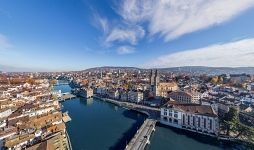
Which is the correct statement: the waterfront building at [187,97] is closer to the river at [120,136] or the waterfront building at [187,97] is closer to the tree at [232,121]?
the river at [120,136]

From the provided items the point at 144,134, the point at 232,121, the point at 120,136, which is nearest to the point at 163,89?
the point at 232,121

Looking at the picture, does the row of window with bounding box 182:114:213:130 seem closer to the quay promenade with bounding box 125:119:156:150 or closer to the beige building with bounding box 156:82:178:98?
the quay promenade with bounding box 125:119:156:150

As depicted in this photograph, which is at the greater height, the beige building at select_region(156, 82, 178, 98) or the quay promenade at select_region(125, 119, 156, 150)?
the beige building at select_region(156, 82, 178, 98)

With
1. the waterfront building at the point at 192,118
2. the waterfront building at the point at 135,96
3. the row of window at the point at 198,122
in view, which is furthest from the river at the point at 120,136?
the waterfront building at the point at 135,96

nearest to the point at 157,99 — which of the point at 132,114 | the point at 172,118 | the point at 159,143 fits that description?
the point at 132,114

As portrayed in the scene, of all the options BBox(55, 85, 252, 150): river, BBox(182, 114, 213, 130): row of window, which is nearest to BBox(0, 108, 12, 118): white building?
BBox(55, 85, 252, 150): river

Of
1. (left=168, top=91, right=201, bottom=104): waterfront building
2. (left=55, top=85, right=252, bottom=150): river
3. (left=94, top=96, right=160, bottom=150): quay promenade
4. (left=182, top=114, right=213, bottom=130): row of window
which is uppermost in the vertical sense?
(left=168, top=91, right=201, bottom=104): waterfront building

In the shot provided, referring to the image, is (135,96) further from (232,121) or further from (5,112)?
(5,112)

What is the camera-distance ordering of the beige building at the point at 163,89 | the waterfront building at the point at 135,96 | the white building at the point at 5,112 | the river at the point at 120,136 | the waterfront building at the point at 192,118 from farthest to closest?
the beige building at the point at 163,89 → the waterfront building at the point at 135,96 → the white building at the point at 5,112 → the waterfront building at the point at 192,118 → the river at the point at 120,136
